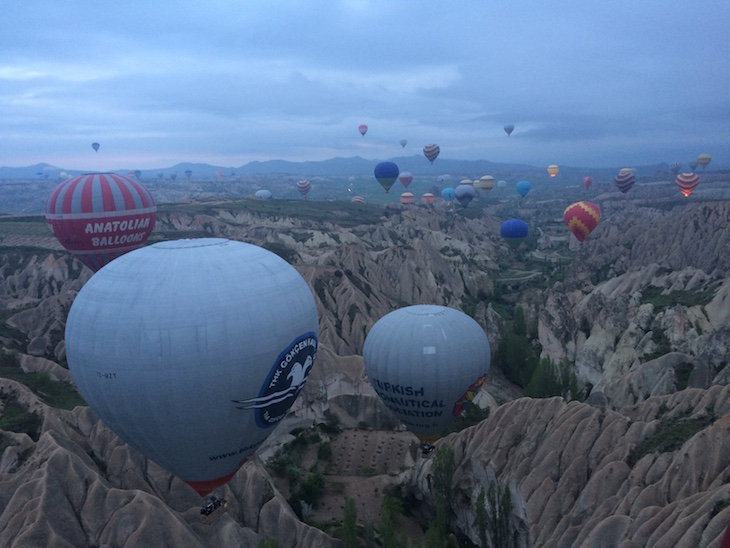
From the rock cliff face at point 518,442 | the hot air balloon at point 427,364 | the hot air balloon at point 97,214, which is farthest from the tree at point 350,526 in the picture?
the hot air balloon at point 97,214

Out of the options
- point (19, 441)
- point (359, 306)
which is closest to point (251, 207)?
point (359, 306)

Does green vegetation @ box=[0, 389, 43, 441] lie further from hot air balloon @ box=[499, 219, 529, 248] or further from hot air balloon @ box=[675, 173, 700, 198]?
hot air balloon @ box=[675, 173, 700, 198]

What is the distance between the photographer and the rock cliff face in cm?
1915

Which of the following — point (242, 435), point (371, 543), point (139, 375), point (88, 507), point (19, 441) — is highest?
point (139, 375)

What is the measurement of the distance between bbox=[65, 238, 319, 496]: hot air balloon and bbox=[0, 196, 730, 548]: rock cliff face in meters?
4.76

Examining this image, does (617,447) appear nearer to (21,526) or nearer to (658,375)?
(658,375)

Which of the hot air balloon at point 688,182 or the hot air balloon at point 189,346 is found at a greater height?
the hot air balloon at point 688,182

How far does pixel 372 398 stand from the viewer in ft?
127

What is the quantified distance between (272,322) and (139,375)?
4856mm

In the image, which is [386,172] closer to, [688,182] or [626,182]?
[626,182]

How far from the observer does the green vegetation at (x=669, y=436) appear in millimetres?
20453

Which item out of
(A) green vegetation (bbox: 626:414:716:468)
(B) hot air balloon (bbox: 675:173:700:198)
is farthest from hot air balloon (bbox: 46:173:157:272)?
(B) hot air balloon (bbox: 675:173:700:198)

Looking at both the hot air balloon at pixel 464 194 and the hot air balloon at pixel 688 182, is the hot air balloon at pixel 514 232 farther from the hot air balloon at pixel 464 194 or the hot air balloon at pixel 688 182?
the hot air balloon at pixel 688 182

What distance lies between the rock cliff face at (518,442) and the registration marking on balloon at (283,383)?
22.2 ft
